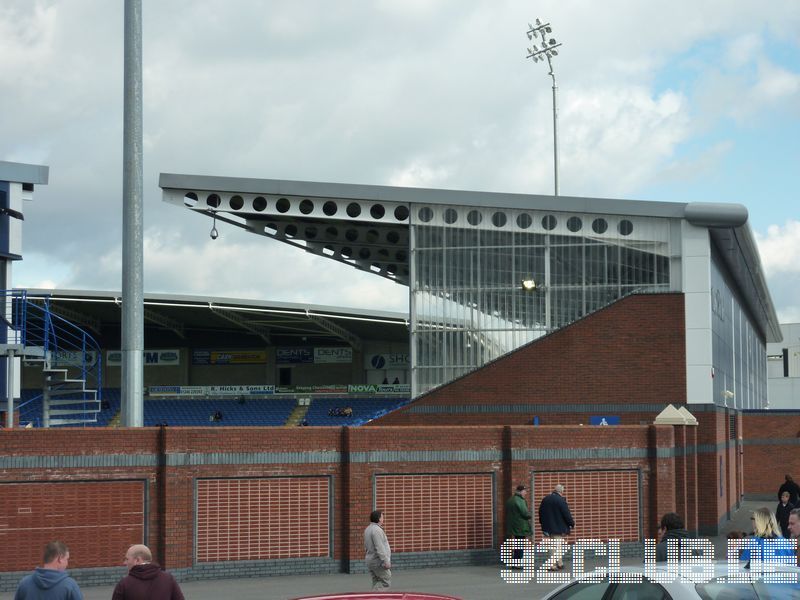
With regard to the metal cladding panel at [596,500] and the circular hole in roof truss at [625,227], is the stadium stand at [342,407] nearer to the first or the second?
the circular hole in roof truss at [625,227]

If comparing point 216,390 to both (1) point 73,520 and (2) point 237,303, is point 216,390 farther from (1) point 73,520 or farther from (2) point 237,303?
(1) point 73,520

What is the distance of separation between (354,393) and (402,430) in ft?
139

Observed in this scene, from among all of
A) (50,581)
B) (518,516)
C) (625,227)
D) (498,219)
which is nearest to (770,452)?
(625,227)

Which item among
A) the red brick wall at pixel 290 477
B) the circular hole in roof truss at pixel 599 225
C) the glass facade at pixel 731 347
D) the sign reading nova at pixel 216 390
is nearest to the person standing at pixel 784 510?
the red brick wall at pixel 290 477

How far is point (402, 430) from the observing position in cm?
2081

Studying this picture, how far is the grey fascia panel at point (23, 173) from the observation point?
25281 mm

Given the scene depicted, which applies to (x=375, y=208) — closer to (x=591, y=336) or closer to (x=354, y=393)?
(x=591, y=336)

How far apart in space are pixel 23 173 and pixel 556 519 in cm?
1351

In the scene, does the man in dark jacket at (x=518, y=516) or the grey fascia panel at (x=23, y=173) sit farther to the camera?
the grey fascia panel at (x=23, y=173)

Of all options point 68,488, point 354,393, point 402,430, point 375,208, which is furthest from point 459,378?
point 354,393

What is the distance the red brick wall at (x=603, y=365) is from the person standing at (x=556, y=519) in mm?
10136

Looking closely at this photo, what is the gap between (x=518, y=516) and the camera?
20875 millimetres

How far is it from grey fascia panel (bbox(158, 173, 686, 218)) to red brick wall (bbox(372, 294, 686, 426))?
2.42 m

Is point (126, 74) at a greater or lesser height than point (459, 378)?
greater
